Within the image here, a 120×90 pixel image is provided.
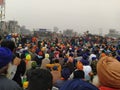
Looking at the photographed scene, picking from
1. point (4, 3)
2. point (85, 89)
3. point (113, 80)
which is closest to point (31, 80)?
point (85, 89)

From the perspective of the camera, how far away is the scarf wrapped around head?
363cm

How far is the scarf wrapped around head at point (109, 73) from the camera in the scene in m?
3.63

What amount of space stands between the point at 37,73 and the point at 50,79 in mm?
160

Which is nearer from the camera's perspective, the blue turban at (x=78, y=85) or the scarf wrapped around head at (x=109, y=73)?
the scarf wrapped around head at (x=109, y=73)

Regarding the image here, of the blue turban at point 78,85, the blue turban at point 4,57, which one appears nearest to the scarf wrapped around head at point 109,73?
A: the blue turban at point 78,85

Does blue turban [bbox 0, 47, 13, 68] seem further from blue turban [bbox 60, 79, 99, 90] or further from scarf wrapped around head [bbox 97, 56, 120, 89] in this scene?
scarf wrapped around head [bbox 97, 56, 120, 89]

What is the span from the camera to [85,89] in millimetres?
3814

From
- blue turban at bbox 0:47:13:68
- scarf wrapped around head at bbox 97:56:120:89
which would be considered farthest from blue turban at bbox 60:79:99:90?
blue turban at bbox 0:47:13:68

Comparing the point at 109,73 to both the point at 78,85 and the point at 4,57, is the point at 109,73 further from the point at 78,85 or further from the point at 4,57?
the point at 4,57

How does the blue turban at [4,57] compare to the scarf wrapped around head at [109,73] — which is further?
the blue turban at [4,57]

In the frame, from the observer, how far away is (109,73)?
11.9 feet

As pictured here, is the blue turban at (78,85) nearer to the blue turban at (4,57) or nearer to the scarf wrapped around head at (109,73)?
the scarf wrapped around head at (109,73)

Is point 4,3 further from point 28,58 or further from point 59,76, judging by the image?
point 59,76

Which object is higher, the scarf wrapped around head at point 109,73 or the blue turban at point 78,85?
the scarf wrapped around head at point 109,73
